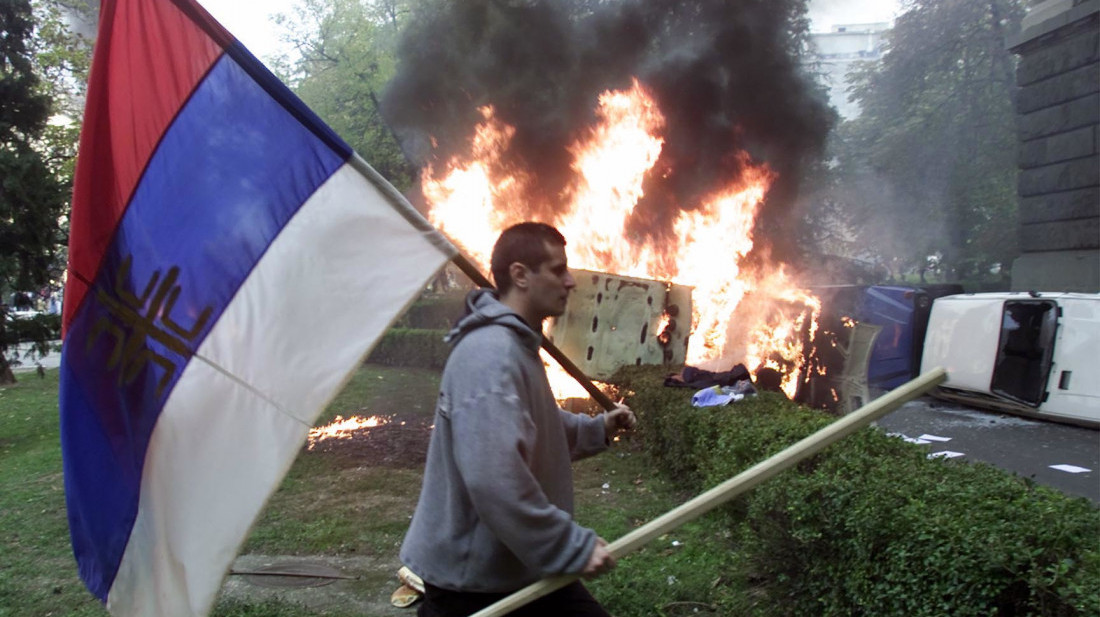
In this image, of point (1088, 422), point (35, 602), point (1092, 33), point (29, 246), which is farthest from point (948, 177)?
point (35, 602)

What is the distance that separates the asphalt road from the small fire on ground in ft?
20.3

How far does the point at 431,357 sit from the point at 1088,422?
12056mm

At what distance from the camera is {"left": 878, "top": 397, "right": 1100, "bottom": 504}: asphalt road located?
803cm

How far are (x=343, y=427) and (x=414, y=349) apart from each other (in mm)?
7486

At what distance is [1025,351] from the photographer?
35.7ft

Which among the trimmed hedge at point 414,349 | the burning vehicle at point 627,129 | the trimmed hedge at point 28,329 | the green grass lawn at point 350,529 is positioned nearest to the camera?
the green grass lawn at point 350,529

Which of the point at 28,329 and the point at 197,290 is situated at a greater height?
the point at 197,290

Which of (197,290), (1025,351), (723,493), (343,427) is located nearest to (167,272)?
(197,290)

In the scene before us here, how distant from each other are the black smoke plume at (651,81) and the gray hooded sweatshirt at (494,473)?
38.1ft

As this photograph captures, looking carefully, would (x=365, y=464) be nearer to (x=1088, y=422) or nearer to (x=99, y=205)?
(x=99, y=205)

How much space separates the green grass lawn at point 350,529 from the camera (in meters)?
4.72

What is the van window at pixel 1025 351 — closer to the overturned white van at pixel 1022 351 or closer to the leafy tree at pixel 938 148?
the overturned white van at pixel 1022 351

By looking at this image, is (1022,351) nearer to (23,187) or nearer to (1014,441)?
(1014,441)

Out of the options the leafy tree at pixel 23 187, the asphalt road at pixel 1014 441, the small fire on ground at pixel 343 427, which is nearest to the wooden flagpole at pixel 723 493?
the asphalt road at pixel 1014 441
